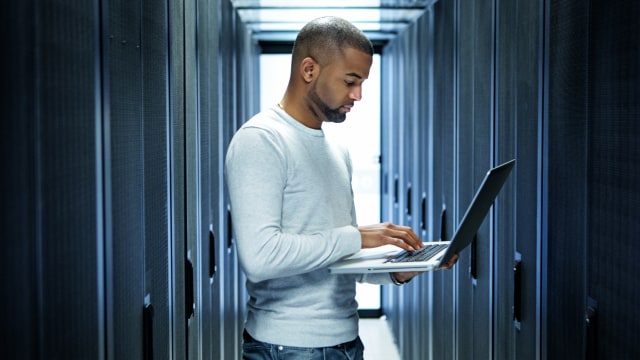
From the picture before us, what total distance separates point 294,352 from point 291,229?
260 mm

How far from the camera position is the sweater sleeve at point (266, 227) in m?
1.55

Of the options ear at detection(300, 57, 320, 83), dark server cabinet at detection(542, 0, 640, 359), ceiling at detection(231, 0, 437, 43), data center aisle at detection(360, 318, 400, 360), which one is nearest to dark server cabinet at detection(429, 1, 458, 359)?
ceiling at detection(231, 0, 437, 43)

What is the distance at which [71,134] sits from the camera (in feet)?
3.82

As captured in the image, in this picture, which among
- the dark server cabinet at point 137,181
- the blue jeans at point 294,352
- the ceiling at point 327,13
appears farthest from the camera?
the ceiling at point 327,13

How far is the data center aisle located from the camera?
5.29 m

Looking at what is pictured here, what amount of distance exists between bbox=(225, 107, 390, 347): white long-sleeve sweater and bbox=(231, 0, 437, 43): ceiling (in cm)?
214

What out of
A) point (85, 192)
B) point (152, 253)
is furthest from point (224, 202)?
point (85, 192)

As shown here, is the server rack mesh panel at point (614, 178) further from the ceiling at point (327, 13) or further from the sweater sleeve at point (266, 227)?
the ceiling at point (327, 13)

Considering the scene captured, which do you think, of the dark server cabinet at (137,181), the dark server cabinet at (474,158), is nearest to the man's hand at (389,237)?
the dark server cabinet at (137,181)

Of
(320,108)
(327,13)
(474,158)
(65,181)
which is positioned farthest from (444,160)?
(65,181)

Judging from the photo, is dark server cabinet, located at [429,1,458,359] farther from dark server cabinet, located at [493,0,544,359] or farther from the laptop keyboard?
the laptop keyboard

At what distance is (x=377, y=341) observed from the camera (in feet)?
18.7

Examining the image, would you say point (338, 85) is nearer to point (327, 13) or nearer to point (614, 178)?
point (614, 178)

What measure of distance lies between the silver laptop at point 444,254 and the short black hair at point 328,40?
44cm
